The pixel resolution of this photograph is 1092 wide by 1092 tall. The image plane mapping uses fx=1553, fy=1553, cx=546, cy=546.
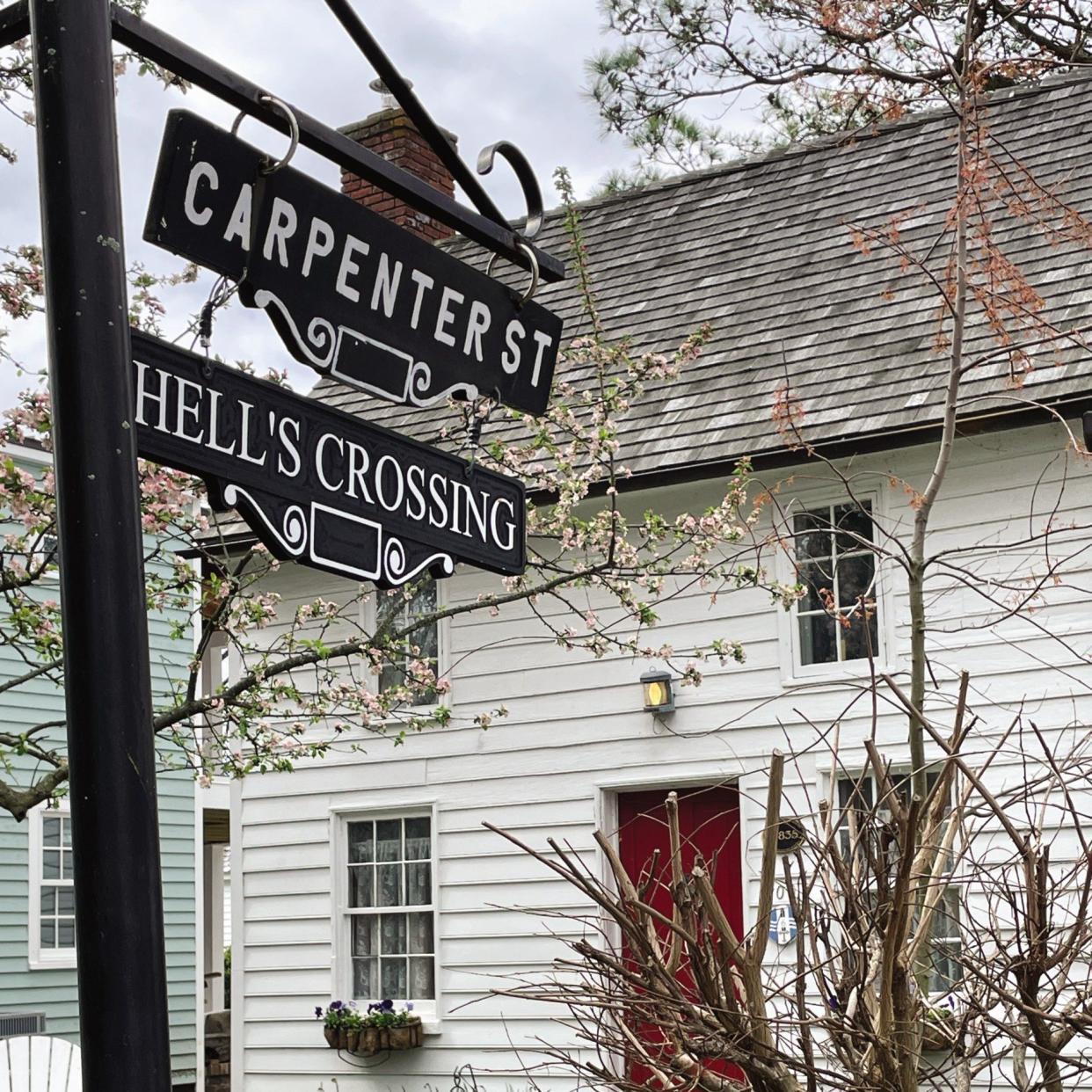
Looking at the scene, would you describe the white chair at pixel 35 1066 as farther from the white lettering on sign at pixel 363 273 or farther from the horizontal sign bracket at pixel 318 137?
the horizontal sign bracket at pixel 318 137

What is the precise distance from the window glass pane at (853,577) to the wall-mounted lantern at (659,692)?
4.30 feet

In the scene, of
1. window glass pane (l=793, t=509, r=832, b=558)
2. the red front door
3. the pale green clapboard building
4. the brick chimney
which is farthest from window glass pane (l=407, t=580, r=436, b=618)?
the brick chimney

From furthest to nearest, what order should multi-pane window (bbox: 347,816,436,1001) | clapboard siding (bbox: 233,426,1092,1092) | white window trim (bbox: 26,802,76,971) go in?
white window trim (bbox: 26,802,76,971)
multi-pane window (bbox: 347,816,436,1001)
clapboard siding (bbox: 233,426,1092,1092)

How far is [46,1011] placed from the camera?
15.3 m

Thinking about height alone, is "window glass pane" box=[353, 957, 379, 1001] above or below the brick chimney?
below

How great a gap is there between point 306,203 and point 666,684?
27.3 ft

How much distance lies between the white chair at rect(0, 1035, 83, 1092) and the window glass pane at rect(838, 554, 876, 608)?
20.8ft

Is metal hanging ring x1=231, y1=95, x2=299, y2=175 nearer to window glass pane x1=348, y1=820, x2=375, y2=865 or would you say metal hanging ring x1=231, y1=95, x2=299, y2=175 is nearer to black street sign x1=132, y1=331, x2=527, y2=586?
black street sign x1=132, y1=331, x2=527, y2=586

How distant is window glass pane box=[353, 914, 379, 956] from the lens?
11992mm

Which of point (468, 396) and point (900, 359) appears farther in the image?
point (900, 359)

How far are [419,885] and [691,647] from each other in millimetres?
2890

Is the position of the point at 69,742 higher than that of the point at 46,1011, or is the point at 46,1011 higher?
the point at 69,742

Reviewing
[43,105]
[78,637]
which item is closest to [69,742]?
[78,637]

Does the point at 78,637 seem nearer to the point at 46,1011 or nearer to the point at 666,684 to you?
the point at 666,684
